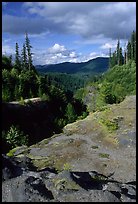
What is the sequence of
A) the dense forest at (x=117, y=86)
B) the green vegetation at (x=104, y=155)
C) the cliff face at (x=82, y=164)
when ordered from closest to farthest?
the cliff face at (x=82, y=164)
the green vegetation at (x=104, y=155)
the dense forest at (x=117, y=86)

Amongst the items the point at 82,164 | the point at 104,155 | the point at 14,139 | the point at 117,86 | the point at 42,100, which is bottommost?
the point at 82,164

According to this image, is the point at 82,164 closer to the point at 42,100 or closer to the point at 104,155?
the point at 104,155

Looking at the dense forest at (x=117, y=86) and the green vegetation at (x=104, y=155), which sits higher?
the dense forest at (x=117, y=86)

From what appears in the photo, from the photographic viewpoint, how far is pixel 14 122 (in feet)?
173

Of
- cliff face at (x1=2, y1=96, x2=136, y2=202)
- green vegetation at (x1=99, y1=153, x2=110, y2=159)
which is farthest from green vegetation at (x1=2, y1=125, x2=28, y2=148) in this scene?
green vegetation at (x1=99, y1=153, x2=110, y2=159)

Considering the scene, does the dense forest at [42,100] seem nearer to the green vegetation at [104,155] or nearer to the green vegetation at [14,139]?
the green vegetation at [14,139]

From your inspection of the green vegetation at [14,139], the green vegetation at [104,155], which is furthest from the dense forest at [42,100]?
the green vegetation at [104,155]

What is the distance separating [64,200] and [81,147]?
68.2 ft

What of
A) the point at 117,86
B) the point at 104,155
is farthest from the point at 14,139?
the point at 117,86

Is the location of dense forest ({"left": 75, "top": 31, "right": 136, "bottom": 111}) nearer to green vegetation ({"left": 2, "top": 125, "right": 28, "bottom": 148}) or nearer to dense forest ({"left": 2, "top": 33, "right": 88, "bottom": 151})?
dense forest ({"left": 2, "top": 33, "right": 88, "bottom": 151})

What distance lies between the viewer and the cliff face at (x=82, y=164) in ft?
58.6

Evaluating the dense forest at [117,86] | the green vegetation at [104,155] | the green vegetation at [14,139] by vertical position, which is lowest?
the green vegetation at [104,155]

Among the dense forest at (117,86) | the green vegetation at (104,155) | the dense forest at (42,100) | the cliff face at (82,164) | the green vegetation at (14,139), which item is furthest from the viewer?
the dense forest at (117,86)

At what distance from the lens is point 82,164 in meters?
31.9
